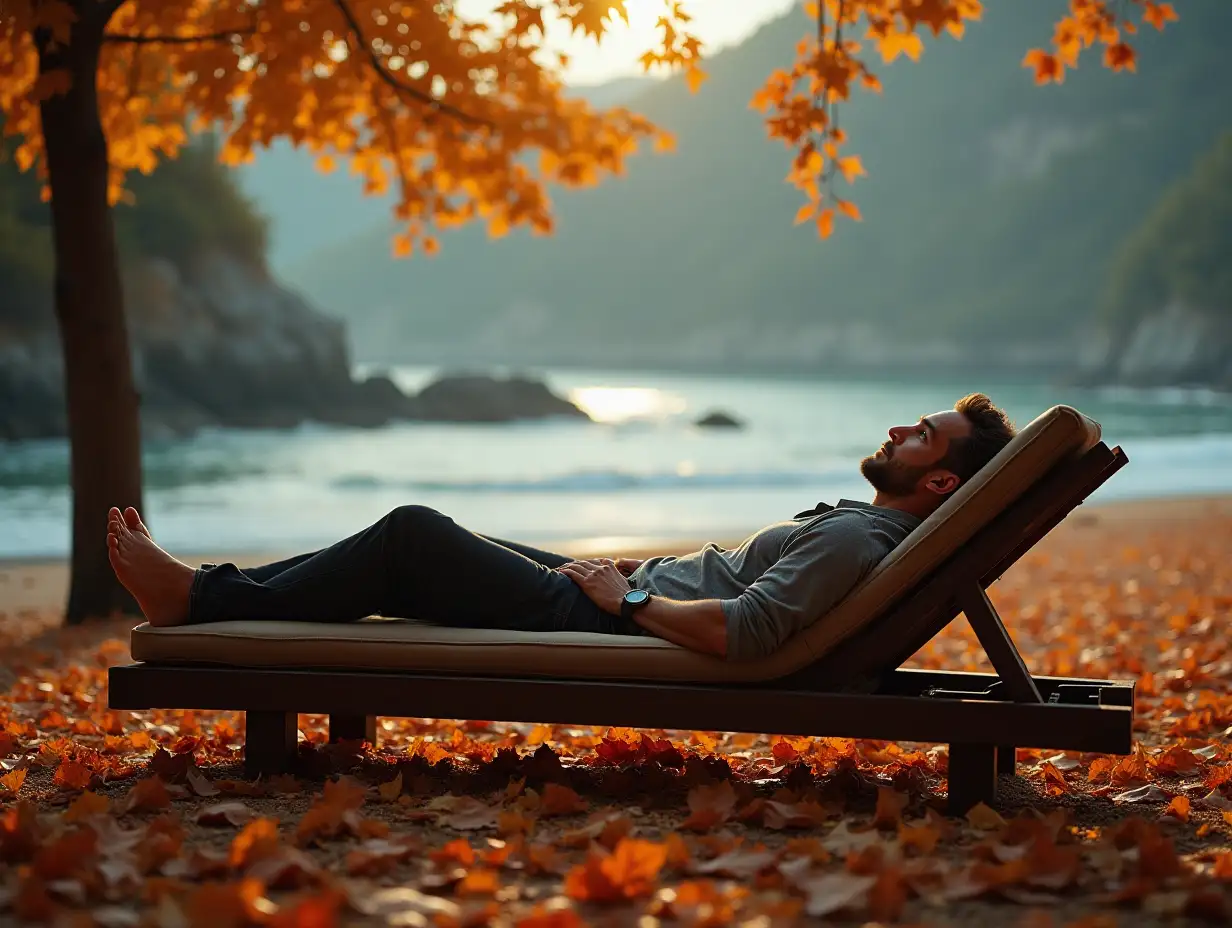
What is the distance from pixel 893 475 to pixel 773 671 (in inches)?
27.3

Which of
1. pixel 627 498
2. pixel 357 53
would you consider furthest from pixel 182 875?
pixel 627 498

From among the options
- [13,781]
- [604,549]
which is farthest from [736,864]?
[604,549]

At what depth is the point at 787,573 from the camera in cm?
339

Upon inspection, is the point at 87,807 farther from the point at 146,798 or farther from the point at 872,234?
the point at 872,234

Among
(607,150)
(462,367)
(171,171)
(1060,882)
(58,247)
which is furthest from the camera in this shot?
(462,367)

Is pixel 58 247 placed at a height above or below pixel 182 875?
above

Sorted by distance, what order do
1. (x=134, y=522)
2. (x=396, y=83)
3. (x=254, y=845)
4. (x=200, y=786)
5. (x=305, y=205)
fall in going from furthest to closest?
(x=305, y=205) → (x=396, y=83) → (x=134, y=522) → (x=200, y=786) → (x=254, y=845)

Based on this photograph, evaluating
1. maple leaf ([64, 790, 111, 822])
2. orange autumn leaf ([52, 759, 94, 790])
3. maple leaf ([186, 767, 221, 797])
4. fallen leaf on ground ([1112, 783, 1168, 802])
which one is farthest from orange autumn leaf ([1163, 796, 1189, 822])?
orange autumn leaf ([52, 759, 94, 790])

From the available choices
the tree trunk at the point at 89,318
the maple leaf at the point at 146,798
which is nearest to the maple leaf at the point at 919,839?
the maple leaf at the point at 146,798

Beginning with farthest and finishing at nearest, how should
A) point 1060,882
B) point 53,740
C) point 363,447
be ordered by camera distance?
point 363,447 < point 53,740 < point 1060,882

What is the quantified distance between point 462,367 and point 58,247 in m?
115

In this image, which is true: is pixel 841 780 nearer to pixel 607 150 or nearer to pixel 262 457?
pixel 607 150

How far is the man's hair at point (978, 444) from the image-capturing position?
3605mm

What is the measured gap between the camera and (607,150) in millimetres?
8727
